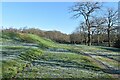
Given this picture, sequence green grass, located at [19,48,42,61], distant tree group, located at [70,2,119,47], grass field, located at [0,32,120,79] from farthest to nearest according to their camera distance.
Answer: distant tree group, located at [70,2,119,47] → green grass, located at [19,48,42,61] → grass field, located at [0,32,120,79]

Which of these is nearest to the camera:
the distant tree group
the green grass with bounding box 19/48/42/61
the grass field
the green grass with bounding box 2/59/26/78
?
the green grass with bounding box 2/59/26/78

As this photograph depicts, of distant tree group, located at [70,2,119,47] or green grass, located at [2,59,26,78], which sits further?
distant tree group, located at [70,2,119,47]

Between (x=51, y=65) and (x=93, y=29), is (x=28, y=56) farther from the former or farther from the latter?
(x=93, y=29)

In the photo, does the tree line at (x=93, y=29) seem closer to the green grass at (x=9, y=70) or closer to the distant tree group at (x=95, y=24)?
the distant tree group at (x=95, y=24)

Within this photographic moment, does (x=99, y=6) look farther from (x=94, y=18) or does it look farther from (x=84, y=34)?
(x=84, y=34)

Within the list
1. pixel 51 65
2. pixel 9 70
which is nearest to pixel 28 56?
pixel 51 65

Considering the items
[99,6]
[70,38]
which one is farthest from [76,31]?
[99,6]

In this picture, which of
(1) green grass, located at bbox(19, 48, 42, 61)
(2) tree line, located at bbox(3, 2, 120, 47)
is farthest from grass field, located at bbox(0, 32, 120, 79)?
(2) tree line, located at bbox(3, 2, 120, 47)

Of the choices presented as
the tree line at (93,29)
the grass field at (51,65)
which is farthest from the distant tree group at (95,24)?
the grass field at (51,65)

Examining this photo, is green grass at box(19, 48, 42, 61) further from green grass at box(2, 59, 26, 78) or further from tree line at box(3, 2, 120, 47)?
tree line at box(3, 2, 120, 47)

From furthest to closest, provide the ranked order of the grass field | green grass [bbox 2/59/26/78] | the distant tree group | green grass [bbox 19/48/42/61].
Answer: the distant tree group, green grass [bbox 19/48/42/61], the grass field, green grass [bbox 2/59/26/78]

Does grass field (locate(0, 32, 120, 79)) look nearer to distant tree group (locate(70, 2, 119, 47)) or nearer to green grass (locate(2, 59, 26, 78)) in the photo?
green grass (locate(2, 59, 26, 78))

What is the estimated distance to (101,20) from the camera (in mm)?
79688

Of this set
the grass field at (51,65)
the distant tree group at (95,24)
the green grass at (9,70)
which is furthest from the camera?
the distant tree group at (95,24)
